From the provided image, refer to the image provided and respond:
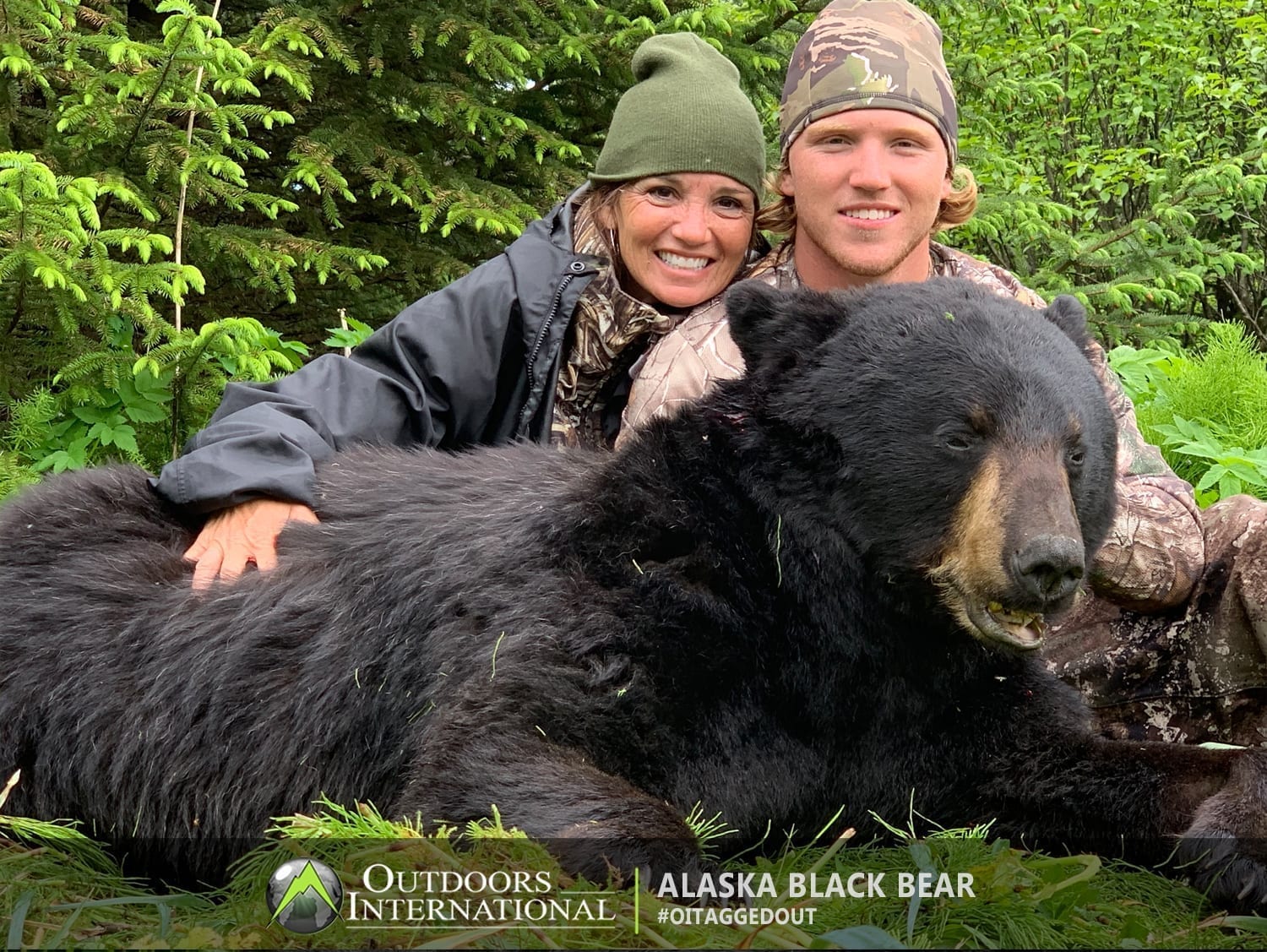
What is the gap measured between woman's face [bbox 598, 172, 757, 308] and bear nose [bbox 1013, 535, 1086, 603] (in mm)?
1840

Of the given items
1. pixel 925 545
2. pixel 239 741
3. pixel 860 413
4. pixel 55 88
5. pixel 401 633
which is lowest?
pixel 239 741

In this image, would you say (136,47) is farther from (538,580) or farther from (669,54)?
(538,580)

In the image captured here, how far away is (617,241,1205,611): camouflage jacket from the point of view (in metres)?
3.48

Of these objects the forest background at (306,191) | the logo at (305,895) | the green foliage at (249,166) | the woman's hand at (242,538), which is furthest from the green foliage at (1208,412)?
the logo at (305,895)

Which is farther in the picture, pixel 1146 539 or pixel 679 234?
pixel 679 234

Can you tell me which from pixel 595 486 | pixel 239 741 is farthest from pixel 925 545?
pixel 239 741

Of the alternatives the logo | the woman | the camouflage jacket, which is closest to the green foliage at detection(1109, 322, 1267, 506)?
the camouflage jacket

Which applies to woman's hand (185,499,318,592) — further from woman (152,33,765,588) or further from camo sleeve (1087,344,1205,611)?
camo sleeve (1087,344,1205,611)

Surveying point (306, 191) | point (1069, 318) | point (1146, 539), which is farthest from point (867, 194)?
point (306, 191)

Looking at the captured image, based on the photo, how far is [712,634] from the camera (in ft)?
8.87

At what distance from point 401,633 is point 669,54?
7.44 feet

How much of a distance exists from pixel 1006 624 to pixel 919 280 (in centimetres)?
158

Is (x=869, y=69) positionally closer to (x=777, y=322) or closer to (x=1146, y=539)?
(x=777, y=322)

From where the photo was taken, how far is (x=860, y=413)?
2.84 meters
